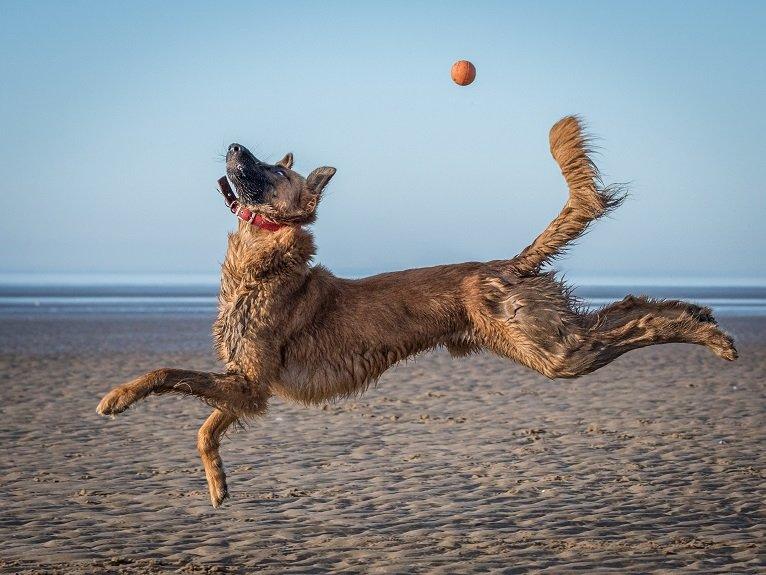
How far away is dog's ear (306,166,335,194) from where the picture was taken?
7488 mm

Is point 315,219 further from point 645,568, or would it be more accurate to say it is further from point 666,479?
point 666,479

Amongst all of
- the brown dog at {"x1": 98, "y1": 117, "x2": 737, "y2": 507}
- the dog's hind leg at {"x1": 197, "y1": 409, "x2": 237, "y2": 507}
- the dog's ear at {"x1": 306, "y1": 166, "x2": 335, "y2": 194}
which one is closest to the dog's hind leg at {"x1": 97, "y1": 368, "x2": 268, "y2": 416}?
the brown dog at {"x1": 98, "y1": 117, "x2": 737, "y2": 507}

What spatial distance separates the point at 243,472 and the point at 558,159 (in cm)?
427

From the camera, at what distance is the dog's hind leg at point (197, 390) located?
22.1 feet

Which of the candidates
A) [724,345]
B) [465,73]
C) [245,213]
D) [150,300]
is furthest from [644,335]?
[150,300]

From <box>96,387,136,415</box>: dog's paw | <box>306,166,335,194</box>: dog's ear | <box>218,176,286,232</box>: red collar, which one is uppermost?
<box>306,166,335,194</box>: dog's ear

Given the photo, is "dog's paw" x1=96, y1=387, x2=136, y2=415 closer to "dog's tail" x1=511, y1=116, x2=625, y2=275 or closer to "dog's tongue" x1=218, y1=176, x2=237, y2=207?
"dog's tongue" x1=218, y1=176, x2=237, y2=207

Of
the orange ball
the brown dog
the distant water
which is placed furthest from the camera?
the distant water

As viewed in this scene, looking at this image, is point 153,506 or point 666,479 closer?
point 153,506

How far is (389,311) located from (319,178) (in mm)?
1082

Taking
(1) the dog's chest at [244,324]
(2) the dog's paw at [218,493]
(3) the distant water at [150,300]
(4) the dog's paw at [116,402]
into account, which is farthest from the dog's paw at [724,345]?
(3) the distant water at [150,300]

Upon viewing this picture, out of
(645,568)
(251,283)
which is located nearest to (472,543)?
(645,568)

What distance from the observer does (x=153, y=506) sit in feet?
27.4

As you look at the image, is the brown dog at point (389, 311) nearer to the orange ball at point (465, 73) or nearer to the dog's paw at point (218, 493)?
the dog's paw at point (218, 493)
